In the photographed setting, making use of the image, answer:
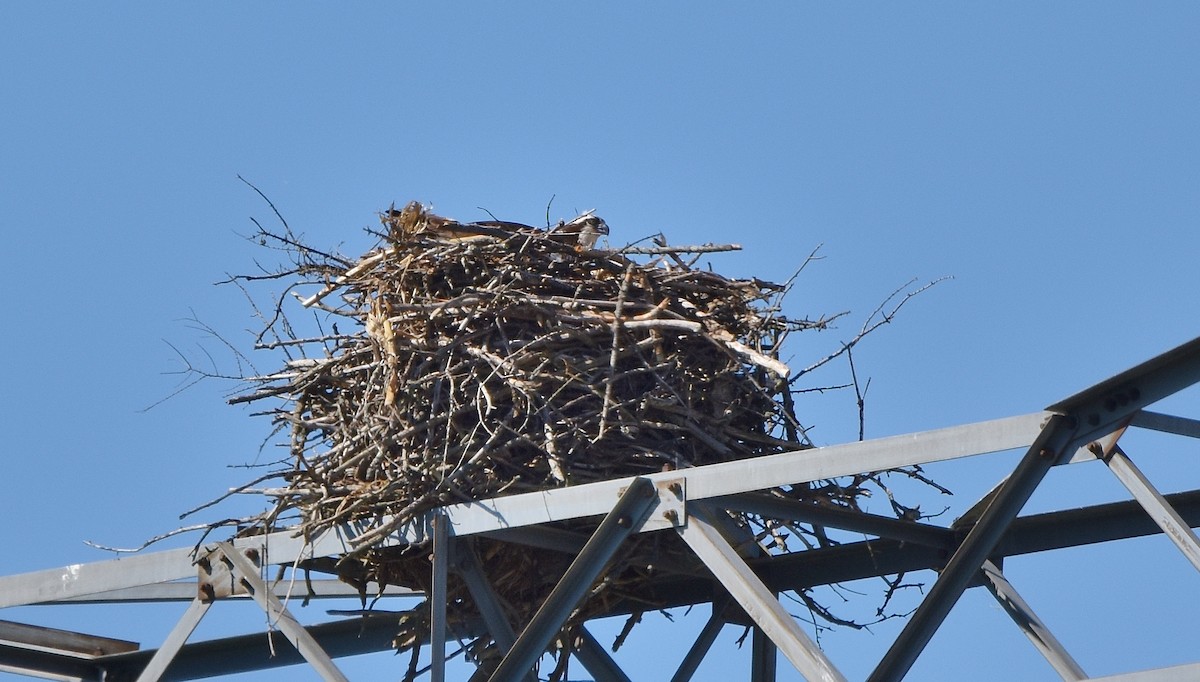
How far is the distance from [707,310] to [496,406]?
1.23 m

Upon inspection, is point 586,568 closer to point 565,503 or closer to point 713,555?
point 565,503

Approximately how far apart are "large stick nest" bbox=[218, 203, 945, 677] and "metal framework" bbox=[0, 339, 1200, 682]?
213 mm

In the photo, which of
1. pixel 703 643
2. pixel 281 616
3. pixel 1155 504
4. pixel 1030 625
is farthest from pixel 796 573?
pixel 1155 504

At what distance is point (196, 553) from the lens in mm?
6711

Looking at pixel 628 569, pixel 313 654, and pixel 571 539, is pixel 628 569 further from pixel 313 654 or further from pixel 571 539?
pixel 313 654

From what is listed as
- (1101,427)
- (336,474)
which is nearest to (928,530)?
(1101,427)

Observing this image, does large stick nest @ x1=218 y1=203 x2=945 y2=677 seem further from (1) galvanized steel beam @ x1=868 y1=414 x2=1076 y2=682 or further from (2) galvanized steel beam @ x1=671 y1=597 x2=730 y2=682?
(1) galvanized steel beam @ x1=868 y1=414 x2=1076 y2=682

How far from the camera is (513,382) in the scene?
6.64 m

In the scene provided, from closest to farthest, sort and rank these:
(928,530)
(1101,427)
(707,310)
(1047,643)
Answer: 1. (1101,427)
2. (1047,643)
3. (928,530)
4. (707,310)

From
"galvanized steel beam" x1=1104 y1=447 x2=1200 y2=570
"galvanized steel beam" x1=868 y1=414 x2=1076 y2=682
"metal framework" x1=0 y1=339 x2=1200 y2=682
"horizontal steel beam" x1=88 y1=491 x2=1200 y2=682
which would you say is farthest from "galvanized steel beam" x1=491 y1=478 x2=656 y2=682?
"galvanized steel beam" x1=1104 y1=447 x2=1200 y2=570

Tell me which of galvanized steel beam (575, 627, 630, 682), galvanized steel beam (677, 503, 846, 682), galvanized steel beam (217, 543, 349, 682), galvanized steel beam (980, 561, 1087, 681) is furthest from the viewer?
galvanized steel beam (575, 627, 630, 682)

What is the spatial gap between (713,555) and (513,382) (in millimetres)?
1563

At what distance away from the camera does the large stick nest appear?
21.6ft

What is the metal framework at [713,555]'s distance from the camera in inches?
188
